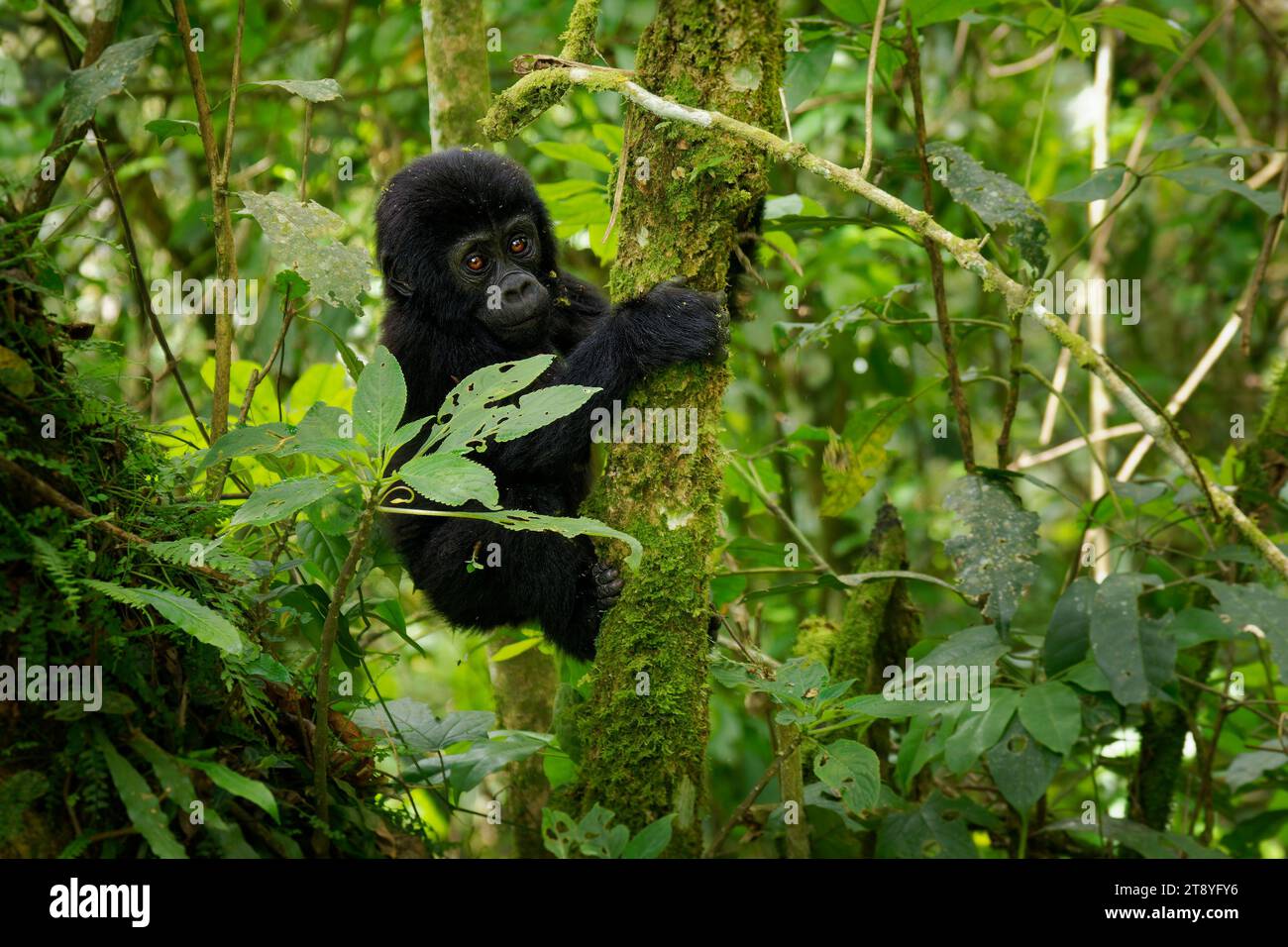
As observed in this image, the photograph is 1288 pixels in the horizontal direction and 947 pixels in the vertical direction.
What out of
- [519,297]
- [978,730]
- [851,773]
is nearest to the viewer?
[851,773]

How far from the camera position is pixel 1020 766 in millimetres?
3695

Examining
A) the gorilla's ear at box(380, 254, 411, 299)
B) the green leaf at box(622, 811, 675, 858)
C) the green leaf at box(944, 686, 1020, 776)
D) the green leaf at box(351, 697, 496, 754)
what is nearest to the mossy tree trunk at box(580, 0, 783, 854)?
the green leaf at box(622, 811, 675, 858)

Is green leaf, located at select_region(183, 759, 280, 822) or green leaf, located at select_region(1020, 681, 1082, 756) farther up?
green leaf, located at select_region(183, 759, 280, 822)

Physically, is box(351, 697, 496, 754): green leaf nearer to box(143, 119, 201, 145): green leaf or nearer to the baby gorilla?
the baby gorilla

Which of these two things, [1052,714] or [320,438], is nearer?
[320,438]

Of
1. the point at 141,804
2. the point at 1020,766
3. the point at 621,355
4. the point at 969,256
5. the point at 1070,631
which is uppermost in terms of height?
the point at 969,256

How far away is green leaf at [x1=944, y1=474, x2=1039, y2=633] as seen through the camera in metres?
3.97

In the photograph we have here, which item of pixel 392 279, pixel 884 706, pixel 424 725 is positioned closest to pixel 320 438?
pixel 424 725

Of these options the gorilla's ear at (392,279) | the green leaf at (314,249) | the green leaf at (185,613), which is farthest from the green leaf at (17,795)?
the gorilla's ear at (392,279)

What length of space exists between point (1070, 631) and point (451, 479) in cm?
254

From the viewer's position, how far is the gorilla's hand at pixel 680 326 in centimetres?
354

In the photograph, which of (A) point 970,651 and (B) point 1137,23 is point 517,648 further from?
(B) point 1137,23

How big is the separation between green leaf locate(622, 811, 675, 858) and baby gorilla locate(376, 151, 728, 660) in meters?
1.51

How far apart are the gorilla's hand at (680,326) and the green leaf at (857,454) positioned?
1.39 metres
